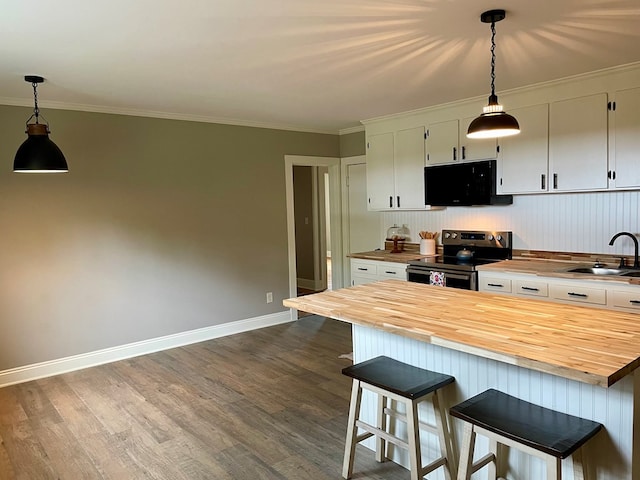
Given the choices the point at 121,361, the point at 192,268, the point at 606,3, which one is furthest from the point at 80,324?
the point at 606,3

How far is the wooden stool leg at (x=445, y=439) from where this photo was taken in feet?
7.16

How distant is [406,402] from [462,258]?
260cm

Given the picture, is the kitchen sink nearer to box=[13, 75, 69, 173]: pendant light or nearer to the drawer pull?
the drawer pull

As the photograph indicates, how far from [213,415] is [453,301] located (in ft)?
6.15

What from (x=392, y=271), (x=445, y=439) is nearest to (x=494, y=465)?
(x=445, y=439)

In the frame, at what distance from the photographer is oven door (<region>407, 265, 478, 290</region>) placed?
157 inches

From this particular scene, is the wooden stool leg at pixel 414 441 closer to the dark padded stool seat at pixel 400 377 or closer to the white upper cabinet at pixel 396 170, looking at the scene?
the dark padded stool seat at pixel 400 377

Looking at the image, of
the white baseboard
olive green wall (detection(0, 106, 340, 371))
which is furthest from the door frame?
the white baseboard

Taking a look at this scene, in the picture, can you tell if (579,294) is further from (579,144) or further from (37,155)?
(37,155)

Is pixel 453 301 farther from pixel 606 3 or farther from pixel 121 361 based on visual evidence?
pixel 121 361

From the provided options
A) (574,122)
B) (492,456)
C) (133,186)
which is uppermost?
(574,122)

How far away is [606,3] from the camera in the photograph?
2227 millimetres

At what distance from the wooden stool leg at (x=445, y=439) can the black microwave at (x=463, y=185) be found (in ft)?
8.32

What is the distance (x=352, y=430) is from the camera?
2.40 m
